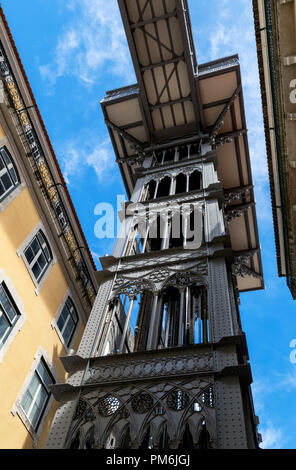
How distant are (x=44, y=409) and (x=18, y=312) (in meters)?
3.50

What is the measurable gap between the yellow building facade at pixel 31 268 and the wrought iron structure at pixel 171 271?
355cm

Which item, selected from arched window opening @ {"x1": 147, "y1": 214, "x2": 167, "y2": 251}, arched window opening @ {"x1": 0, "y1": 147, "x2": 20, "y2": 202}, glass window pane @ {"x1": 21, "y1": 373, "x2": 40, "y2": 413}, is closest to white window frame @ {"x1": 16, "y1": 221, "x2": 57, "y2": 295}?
arched window opening @ {"x1": 0, "y1": 147, "x2": 20, "y2": 202}

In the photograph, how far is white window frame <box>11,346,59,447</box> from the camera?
12.3 metres

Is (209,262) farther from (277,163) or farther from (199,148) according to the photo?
(199,148)

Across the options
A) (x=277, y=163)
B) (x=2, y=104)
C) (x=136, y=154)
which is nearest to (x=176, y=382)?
(x=277, y=163)

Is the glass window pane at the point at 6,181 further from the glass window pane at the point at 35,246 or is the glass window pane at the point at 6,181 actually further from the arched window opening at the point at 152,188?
the arched window opening at the point at 152,188

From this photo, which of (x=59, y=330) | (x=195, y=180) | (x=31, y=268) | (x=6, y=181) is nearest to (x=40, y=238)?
(x=31, y=268)

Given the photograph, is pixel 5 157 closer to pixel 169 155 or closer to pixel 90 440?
pixel 169 155

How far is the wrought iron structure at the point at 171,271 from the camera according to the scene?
7.27m

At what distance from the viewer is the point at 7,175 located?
14641mm

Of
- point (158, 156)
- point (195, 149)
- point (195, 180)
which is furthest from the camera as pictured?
point (158, 156)

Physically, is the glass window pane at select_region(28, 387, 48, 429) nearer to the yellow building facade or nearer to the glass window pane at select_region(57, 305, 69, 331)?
the yellow building facade

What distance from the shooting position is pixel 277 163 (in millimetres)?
14570
